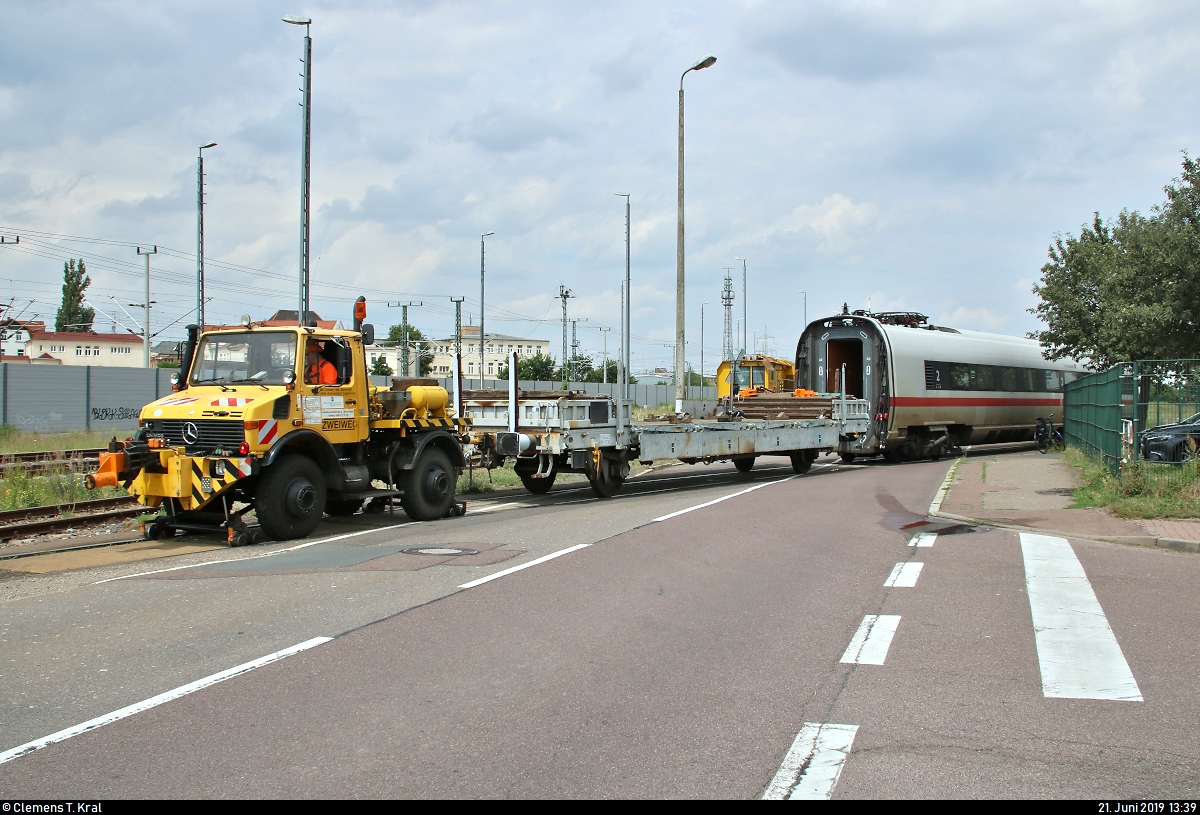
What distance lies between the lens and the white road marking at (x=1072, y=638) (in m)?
5.44

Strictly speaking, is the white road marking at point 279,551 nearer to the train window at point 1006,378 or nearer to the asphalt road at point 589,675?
the asphalt road at point 589,675

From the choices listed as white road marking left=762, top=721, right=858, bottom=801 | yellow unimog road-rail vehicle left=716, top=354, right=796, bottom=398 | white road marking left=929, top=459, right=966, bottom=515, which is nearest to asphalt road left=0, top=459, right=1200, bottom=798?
white road marking left=762, top=721, right=858, bottom=801

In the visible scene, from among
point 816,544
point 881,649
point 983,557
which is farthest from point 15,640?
point 983,557

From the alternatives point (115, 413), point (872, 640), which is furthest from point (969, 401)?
point (115, 413)

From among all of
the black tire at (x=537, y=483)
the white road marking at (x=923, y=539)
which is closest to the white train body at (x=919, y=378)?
the black tire at (x=537, y=483)

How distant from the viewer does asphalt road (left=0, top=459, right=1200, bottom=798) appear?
4188 mm

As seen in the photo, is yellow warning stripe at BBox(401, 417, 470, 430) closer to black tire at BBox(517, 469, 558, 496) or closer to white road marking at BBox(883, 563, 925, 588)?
black tire at BBox(517, 469, 558, 496)

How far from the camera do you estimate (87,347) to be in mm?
102625

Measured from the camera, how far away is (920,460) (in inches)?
1104

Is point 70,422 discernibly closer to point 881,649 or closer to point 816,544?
point 816,544

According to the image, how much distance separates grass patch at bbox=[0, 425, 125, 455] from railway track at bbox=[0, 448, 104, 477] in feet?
7.85

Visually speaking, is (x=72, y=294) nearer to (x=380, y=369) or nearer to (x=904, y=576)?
(x=380, y=369)

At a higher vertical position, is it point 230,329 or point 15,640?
point 230,329

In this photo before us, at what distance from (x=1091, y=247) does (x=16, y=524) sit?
29979 mm
